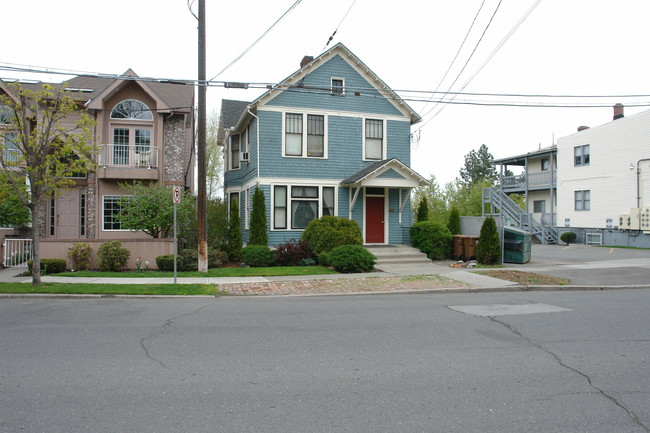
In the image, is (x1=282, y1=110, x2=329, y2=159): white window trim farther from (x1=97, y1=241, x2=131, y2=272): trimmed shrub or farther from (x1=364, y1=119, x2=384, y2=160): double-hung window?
(x1=97, y1=241, x2=131, y2=272): trimmed shrub

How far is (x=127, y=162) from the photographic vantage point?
2120 centimetres

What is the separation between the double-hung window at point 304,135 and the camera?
64.3 ft

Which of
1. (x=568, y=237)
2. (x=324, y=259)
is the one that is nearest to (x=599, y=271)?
(x=324, y=259)

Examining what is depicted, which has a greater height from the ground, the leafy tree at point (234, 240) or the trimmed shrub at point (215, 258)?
the leafy tree at point (234, 240)

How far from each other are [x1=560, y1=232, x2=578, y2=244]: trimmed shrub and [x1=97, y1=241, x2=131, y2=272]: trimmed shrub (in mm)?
28413

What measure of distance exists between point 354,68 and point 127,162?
460 inches

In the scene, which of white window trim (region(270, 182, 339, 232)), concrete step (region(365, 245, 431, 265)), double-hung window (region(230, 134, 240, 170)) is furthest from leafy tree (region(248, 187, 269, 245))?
double-hung window (region(230, 134, 240, 170))

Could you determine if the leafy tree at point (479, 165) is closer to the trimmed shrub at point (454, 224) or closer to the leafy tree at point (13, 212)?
the trimmed shrub at point (454, 224)

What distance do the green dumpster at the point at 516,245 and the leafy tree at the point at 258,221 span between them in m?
9.86

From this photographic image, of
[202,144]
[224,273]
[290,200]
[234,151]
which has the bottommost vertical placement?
[224,273]

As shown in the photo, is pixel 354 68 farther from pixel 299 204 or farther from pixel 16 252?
pixel 16 252

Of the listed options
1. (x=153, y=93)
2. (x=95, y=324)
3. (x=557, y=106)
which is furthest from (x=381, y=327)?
(x=153, y=93)

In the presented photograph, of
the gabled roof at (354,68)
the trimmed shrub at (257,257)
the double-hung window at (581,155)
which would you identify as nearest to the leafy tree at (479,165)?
the double-hung window at (581,155)

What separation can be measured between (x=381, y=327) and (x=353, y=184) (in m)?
12.1
